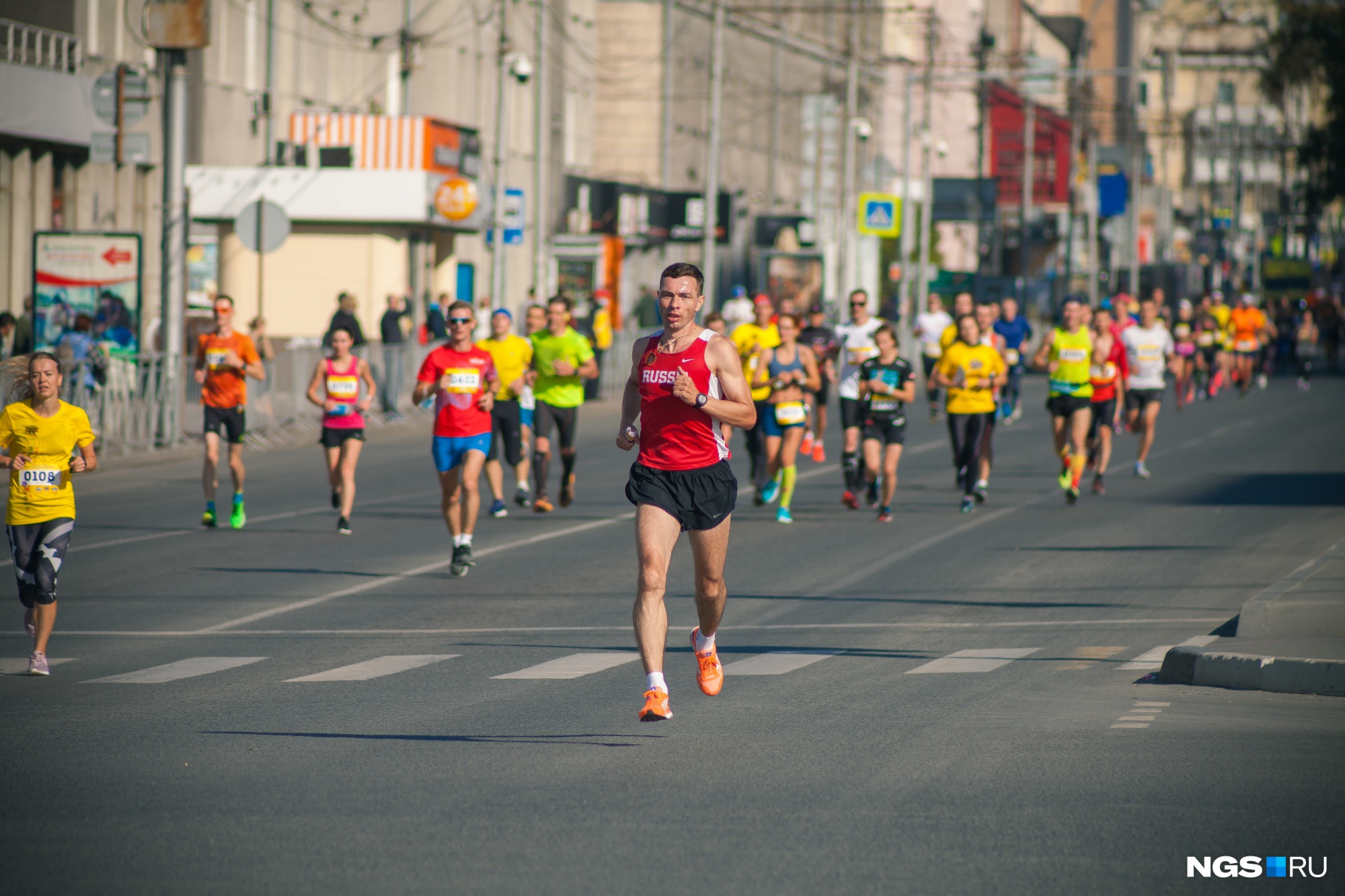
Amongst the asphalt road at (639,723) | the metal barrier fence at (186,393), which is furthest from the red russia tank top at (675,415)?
the metal barrier fence at (186,393)

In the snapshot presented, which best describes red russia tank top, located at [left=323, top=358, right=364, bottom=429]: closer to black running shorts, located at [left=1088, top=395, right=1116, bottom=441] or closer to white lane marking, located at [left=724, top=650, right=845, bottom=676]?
white lane marking, located at [left=724, top=650, right=845, bottom=676]

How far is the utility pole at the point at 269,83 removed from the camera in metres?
38.0

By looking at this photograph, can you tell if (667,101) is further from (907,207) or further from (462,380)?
(462,380)

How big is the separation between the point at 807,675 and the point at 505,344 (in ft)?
25.6

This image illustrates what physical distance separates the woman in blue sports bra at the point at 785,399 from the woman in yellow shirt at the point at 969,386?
1121 mm

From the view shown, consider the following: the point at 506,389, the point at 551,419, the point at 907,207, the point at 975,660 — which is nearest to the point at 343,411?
the point at 506,389

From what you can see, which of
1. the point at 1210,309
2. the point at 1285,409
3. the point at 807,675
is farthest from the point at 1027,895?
the point at 1210,309

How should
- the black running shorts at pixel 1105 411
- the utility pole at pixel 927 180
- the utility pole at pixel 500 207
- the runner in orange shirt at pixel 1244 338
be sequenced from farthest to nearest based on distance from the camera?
1. the utility pole at pixel 927 180
2. the runner in orange shirt at pixel 1244 338
3. the utility pole at pixel 500 207
4. the black running shorts at pixel 1105 411

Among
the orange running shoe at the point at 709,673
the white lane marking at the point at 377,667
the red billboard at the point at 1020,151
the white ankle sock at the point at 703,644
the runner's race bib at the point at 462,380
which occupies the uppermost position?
the red billboard at the point at 1020,151

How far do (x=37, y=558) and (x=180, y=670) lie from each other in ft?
2.81

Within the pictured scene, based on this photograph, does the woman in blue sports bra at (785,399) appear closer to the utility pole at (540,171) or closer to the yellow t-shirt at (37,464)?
the yellow t-shirt at (37,464)

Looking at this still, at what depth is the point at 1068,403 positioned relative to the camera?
1828cm

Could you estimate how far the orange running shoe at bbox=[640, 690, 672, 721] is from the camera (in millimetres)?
7516

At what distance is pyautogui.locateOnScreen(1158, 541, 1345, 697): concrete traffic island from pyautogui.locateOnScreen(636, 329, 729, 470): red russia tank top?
270cm
